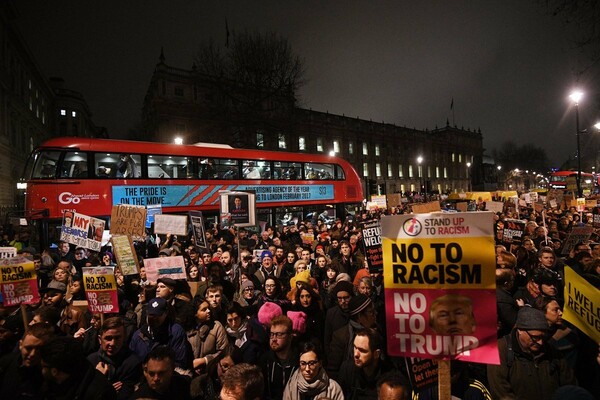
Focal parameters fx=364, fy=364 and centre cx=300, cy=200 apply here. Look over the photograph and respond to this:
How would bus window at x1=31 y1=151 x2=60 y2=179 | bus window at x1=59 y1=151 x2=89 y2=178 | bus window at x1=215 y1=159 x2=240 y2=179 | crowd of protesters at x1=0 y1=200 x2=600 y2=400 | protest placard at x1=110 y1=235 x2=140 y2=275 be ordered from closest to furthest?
crowd of protesters at x1=0 y1=200 x2=600 y2=400 < protest placard at x1=110 y1=235 x2=140 y2=275 < bus window at x1=31 y1=151 x2=60 y2=179 < bus window at x1=59 y1=151 x2=89 y2=178 < bus window at x1=215 y1=159 x2=240 y2=179

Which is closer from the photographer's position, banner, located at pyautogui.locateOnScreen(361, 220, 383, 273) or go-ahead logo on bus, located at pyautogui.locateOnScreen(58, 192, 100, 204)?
banner, located at pyautogui.locateOnScreen(361, 220, 383, 273)

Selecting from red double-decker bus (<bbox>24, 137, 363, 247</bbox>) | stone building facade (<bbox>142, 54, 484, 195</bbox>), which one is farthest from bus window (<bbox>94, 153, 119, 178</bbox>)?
stone building facade (<bbox>142, 54, 484, 195</bbox>)

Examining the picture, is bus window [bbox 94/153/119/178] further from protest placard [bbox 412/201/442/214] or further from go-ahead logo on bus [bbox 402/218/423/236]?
go-ahead logo on bus [bbox 402/218/423/236]

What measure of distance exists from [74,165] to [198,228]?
531 centimetres

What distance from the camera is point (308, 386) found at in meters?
3.05

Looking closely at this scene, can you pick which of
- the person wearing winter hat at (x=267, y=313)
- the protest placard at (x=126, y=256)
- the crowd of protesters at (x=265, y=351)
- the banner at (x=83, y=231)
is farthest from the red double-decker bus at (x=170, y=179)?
the person wearing winter hat at (x=267, y=313)

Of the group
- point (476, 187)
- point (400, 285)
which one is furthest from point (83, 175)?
point (476, 187)

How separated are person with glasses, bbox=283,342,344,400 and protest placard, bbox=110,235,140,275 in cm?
434

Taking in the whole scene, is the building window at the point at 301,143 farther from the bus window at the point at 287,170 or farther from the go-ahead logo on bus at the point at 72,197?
the go-ahead logo on bus at the point at 72,197

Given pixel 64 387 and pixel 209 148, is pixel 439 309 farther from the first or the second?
pixel 209 148

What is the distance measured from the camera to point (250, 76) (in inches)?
1076

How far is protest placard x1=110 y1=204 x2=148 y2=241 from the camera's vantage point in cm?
823

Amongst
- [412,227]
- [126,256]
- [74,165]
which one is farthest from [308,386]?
[74,165]

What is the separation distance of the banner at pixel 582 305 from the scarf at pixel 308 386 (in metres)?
2.17
